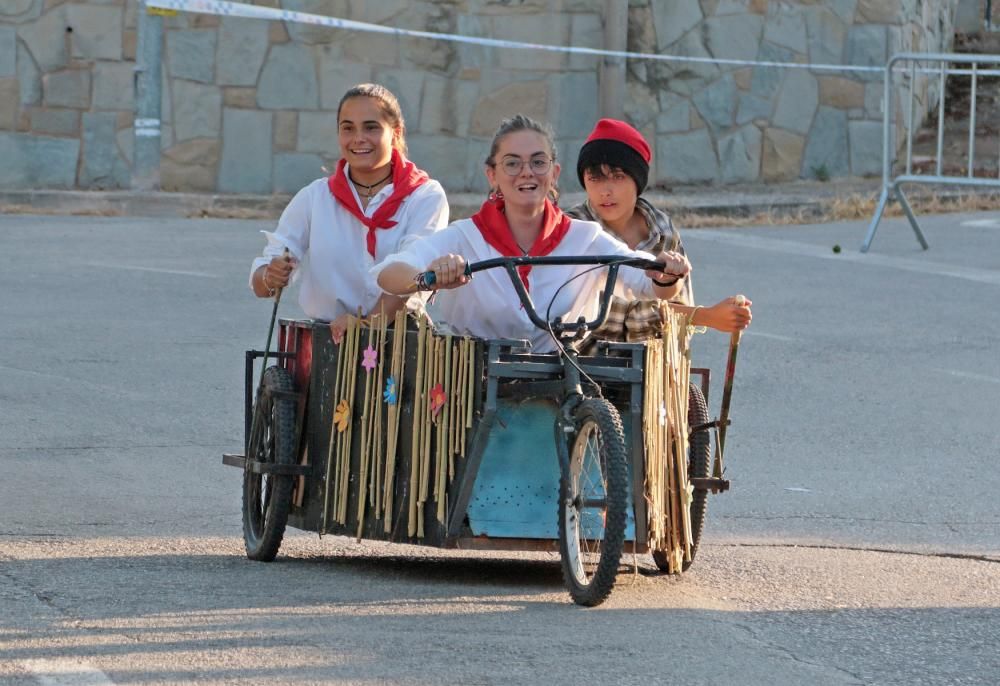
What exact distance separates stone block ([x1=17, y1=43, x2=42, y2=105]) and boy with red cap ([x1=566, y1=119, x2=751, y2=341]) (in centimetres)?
1014

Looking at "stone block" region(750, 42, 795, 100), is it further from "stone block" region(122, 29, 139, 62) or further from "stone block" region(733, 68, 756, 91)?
"stone block" region(122, 29, 139, 62)

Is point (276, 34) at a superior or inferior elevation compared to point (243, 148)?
superior

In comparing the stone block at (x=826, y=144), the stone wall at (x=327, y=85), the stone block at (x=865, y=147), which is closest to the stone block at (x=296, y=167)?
the stone wall at (x=327, y=85)

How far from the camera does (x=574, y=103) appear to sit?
16500 millimetres

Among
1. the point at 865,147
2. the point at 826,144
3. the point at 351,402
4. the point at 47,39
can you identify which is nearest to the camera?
the point at 351,402

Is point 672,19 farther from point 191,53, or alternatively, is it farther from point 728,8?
point 191,53

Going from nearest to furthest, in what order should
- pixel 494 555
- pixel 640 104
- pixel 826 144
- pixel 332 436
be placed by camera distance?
pixel 332 436 → pixel 494 555 → pixel 640 104 → pixel 826 144

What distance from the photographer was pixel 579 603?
541 centimetres

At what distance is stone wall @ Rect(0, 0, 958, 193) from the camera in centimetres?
1584

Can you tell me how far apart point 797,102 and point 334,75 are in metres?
4.18

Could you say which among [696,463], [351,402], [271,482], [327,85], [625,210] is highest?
[327,85]

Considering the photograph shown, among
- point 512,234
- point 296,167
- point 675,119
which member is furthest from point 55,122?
point 512,234

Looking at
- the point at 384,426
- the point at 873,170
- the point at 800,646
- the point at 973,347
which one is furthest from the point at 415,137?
the point at 800,646

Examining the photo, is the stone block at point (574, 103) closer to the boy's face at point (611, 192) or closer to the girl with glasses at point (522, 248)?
the boy's face at point (611, 192)
